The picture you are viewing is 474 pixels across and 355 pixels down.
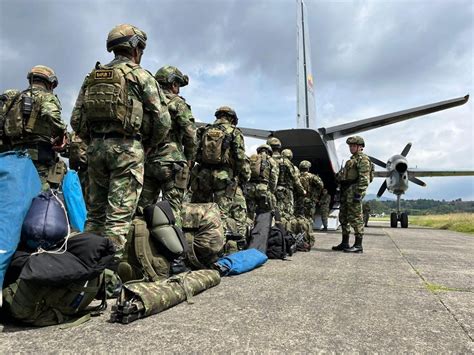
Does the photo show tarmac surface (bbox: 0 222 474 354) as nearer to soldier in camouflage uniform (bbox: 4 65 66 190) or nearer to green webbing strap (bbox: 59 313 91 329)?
green webbing strap (bbox: 59 313 91 329)

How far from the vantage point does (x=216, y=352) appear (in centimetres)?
179

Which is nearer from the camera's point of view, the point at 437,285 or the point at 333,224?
the point at 437,285

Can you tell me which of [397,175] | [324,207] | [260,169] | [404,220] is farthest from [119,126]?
[404,220]

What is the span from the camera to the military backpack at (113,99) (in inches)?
113

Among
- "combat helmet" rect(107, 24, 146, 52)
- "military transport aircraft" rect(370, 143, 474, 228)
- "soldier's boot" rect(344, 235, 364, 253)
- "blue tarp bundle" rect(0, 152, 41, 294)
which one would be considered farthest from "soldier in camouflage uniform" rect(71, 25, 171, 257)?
"military transport aircraft" rect(370, 143, 474, 228)

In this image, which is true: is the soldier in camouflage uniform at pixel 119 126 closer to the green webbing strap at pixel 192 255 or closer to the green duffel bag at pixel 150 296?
the green duffel bag at pixel 150 296

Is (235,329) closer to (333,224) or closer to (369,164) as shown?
(369,164)

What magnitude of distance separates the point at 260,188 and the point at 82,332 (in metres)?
5.20

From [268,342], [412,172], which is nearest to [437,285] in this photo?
[268,342]

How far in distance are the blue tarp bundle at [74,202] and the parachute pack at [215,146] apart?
184 cm

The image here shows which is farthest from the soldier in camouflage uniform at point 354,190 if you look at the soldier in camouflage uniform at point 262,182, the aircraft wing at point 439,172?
the aircraft wing at point 439,172

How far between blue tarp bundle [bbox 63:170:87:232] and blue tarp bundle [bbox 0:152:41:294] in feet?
4.73

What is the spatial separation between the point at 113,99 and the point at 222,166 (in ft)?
9.14

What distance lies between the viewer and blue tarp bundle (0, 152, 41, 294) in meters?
2.12
